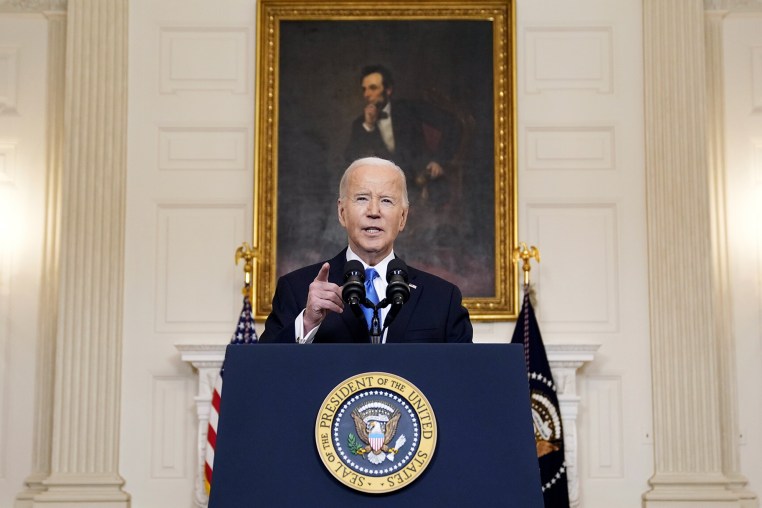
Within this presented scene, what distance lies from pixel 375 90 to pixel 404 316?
13.2ft

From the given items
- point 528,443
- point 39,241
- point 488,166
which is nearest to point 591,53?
point 488,166

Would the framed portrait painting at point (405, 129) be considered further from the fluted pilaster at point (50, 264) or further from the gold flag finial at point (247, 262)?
the fluted pilaster at point (50, 264)

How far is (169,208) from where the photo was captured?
688cm

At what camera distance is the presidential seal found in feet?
7.42

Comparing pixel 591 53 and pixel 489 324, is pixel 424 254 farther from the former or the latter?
pixel 591 53

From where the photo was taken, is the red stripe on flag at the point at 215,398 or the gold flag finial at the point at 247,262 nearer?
the red stripe on flag at the point at 215,398

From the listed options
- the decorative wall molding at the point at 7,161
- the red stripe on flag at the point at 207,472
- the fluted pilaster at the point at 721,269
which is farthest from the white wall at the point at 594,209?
the decorative wall molding at the point at 7,161

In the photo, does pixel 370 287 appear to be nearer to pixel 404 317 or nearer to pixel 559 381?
pixel 404 317

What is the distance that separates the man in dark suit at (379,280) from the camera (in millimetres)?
3160

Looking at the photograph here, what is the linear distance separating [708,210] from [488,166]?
1.47 metres

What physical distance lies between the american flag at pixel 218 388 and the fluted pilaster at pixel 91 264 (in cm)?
70

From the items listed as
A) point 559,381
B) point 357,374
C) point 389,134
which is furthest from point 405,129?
point 357,374

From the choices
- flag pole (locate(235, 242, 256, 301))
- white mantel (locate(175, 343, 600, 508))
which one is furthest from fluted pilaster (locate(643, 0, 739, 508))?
flag pole (locate(235, 242, 256, 301))

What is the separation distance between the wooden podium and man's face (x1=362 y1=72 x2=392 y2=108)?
4.74m
